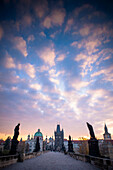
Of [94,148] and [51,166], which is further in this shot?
[94,148]

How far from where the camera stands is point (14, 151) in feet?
37.9

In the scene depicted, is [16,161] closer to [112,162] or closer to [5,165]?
[5,165]

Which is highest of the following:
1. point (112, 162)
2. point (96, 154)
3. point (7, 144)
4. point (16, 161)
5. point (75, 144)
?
point (112, 162)

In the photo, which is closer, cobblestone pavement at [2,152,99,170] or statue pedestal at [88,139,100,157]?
cobblestone pavement at [2,152,99,170]

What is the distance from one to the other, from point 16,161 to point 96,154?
8.40 m

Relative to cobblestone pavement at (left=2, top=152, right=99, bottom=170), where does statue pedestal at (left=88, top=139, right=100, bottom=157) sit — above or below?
above

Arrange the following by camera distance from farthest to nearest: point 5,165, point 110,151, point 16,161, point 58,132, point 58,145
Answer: point 58,132, point 58,145, point 110,151, point 16,161, point 5,165

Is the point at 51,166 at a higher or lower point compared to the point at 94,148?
lower

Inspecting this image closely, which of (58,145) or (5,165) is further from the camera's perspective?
(58,145)

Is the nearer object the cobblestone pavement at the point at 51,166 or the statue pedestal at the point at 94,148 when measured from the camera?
the cobblestone pavement at the point at 51,166

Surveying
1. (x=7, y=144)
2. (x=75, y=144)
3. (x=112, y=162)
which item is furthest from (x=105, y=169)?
(x=75, y=144)

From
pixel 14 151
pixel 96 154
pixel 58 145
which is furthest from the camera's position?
pixel 58 145

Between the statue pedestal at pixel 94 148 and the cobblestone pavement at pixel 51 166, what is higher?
the statue pedestal at pixel 94 148

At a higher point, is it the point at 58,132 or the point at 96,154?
the point at 96,154
